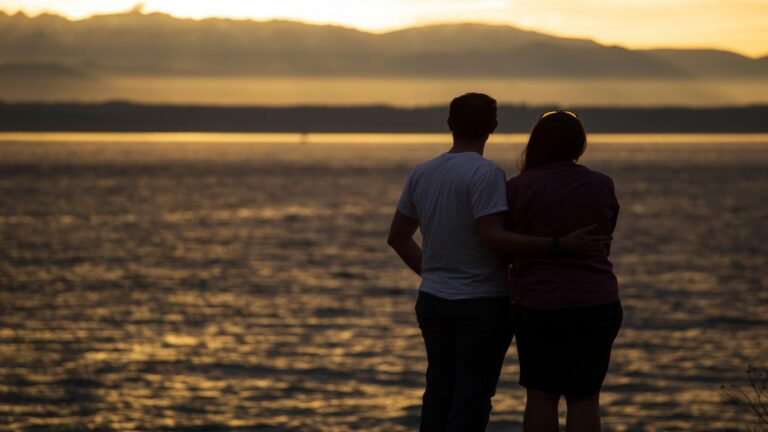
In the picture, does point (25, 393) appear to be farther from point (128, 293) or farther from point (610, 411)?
point (128, 293)

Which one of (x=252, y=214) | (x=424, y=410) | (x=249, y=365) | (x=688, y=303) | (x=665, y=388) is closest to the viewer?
(x=424, y=410)

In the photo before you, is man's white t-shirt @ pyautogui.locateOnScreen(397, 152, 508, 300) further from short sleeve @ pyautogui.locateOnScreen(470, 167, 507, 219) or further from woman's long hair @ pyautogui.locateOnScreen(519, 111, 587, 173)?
woman's long hair @ pyautogui.locateOnScreen(519, 111, 587, 173)

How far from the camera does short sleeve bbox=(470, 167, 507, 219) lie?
4.95 m

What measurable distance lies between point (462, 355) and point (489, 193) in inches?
30.1

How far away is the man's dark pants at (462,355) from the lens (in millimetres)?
5082

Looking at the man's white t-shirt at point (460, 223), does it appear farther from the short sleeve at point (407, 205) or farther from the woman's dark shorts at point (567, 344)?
the woman's dark shorts at point (567, 344)

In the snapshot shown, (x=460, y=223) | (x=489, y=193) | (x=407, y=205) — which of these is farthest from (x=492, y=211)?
(x=407, y=205)

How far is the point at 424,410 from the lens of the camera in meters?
5.49

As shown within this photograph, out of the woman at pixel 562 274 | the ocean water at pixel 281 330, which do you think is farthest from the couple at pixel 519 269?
the ocean water at pixel 281 330

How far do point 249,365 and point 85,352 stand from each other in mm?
3344

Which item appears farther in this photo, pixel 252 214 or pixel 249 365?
pixel 252 214

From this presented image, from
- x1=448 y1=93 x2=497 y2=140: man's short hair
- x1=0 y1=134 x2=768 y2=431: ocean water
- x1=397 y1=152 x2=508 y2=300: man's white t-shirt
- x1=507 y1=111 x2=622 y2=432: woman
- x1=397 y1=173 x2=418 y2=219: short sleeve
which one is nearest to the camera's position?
x1=507 y1=111 x2=622 y2=432: woman

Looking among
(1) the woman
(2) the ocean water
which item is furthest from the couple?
(2) the ocean water

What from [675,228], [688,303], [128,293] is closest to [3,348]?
[128,293]
